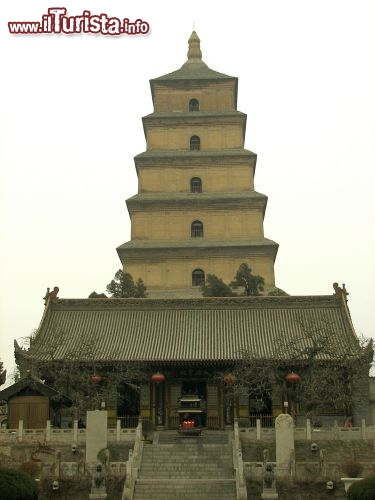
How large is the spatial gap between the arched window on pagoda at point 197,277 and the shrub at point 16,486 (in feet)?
76.1

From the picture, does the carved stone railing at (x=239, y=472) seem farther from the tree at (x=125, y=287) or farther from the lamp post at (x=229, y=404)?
the tree at (x=125, y=287)

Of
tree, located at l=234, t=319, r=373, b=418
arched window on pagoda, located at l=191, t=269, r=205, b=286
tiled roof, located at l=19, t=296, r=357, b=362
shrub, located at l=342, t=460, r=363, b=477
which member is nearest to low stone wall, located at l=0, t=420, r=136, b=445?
tiled roof, located at l=19, t=296, r=357, b=362

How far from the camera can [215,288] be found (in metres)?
37.3

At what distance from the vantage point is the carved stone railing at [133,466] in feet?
68.4

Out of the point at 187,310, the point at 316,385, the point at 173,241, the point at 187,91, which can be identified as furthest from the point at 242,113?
the point at 316,385

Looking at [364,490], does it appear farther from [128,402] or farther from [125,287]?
[125,287]

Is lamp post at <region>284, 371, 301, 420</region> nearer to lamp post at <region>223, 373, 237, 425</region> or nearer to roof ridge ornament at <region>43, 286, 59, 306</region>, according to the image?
lamp post at <region>223, 373, 237, 425</region>

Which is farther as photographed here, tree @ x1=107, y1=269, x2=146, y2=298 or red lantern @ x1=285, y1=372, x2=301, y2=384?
tree @ x1=107, y1=269, x2=146, y2=298

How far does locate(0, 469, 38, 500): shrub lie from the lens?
1689cm

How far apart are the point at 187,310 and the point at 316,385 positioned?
8388mm

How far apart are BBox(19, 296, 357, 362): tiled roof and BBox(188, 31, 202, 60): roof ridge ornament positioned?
17772 millimetres

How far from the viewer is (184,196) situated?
137 feet

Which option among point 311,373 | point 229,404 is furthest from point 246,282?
point 311,373

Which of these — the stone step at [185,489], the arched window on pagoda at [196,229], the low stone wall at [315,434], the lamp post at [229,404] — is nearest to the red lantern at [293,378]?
the low stone wall at [315,434]
